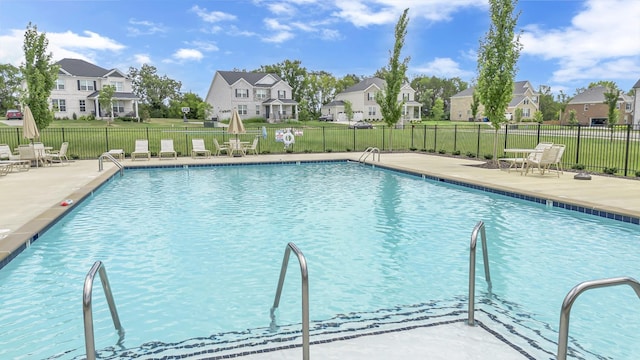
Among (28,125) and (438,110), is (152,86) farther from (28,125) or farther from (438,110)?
(28,125)

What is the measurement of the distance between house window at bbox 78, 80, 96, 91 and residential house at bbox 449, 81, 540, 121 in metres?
50.2

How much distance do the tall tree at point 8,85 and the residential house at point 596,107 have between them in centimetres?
7106

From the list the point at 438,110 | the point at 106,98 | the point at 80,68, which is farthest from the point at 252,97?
the point at 438,110

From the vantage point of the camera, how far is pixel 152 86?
→ 2591 inches

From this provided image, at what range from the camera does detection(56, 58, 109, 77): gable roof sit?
4724 cm

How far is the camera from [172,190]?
1213 cm

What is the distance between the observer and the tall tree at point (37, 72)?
16.5 m

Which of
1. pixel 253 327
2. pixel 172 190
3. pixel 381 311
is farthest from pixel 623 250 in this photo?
pixel 172 190

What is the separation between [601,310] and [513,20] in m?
12.4

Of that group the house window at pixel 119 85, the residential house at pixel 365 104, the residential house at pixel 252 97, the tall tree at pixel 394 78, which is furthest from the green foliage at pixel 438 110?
the tall tree at pixel 394 78

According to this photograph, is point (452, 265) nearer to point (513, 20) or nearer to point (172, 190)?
point (172, 190)

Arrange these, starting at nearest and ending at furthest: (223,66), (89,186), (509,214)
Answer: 1. (509,214)
2. (89,186)
3. (223,66)

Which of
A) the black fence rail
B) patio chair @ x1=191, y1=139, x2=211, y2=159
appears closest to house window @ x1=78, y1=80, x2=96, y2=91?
the black fence rail

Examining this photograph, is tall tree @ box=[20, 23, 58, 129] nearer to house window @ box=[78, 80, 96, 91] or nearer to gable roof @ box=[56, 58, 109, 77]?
gable roof @ box=[56, 58, 109, 77]
